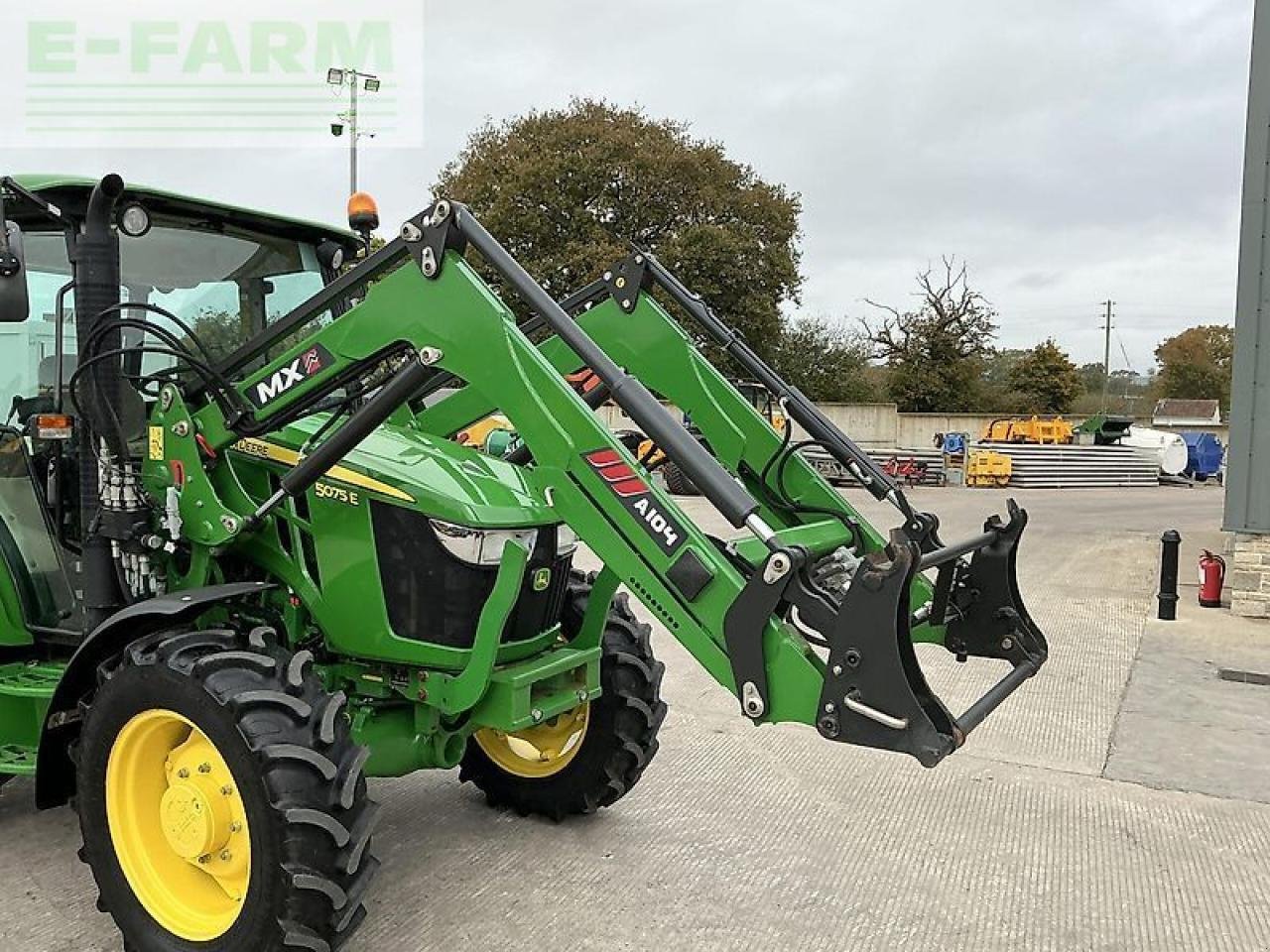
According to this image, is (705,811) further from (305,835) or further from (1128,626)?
(1128,626)

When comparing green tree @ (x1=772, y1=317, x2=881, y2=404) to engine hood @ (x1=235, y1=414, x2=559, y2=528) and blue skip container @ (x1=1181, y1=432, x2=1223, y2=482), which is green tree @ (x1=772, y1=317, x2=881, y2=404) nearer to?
blue skip container @ (x1=1181, y1=432, x2=1223, y2=482)

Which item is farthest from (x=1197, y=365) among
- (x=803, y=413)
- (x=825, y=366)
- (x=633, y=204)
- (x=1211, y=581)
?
(x=803, y=413)

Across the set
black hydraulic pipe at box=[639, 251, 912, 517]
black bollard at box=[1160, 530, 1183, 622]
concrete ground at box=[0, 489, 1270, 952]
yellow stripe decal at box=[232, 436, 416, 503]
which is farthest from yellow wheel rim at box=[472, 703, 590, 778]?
black bollard at box=[1160, 530, 1183, 622]

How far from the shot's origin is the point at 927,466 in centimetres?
2403

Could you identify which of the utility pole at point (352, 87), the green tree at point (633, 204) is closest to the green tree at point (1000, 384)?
the green tree at point (633, 204)

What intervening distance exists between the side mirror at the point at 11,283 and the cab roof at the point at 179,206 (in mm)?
482

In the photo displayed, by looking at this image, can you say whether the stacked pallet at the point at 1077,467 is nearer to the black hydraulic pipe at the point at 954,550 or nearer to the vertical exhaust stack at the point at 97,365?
the black hydraulic pipe at the point at 954,550

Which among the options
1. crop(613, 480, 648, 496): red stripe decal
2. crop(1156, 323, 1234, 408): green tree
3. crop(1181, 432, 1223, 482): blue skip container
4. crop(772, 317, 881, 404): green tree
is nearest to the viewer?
crop(613, 480, 648, 496): red stripe decal

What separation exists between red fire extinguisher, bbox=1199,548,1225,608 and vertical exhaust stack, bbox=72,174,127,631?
28.8 feet

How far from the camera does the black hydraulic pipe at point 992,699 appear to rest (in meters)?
2.76

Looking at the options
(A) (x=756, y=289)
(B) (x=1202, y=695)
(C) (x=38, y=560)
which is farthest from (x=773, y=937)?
(A) (x=756, y=289)

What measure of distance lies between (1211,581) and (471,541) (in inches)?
317

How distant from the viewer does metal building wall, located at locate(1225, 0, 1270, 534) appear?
8.59 meters

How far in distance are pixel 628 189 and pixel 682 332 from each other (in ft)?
83.5
